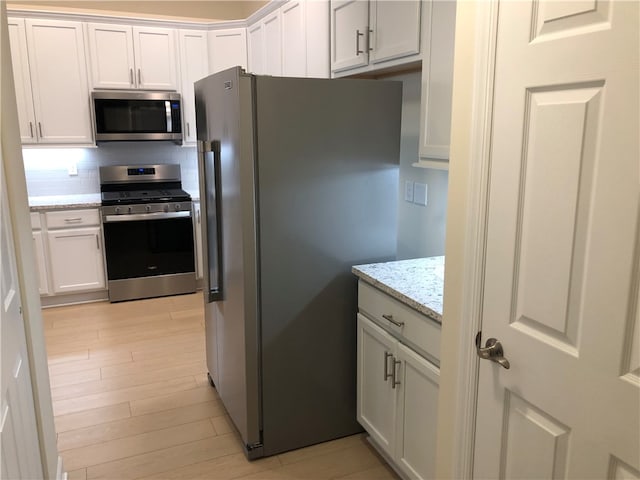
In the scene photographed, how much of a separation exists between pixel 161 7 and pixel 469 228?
4481 millimetres

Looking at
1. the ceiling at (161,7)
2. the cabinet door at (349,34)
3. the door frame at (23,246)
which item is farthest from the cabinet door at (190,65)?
the door frame at (23,246)

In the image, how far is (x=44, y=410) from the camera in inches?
75.6

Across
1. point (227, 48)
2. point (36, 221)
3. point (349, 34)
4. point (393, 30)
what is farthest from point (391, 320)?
point (227, 48)

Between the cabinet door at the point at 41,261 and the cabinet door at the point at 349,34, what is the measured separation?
9.37 feet

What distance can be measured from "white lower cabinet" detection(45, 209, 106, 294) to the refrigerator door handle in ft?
7.07

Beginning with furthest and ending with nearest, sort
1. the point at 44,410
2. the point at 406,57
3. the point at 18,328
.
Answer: the point at 406,57 < the point at 44,410 < the point at 18,328

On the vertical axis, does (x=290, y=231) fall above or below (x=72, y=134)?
below

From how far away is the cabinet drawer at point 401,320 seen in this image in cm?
182

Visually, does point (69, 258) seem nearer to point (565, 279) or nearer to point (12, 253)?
point (12, 253)

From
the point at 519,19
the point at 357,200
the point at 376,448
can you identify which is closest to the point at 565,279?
the point at 519,19

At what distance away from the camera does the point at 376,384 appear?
89.4 inches

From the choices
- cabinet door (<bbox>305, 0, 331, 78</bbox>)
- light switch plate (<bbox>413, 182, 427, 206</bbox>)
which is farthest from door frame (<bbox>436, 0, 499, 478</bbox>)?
cabinet door (<bbox>305, 0, 331, 78</bbox>)

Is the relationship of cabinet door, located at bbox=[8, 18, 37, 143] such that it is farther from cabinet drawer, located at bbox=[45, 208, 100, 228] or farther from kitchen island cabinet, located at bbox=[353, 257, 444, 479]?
kitchen island cabinet, located at bbox=[353, 257, 444, 479]

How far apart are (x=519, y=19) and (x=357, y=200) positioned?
4.12 ft
